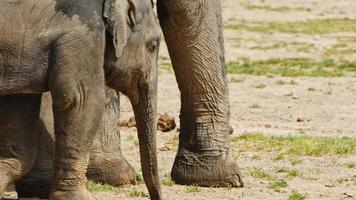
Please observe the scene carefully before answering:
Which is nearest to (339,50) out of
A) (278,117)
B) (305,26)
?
(305,26)

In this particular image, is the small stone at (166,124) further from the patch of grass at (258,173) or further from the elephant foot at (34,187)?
the elephant foot at (34,187)

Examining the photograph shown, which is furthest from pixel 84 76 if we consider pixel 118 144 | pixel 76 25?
pixel 118 144

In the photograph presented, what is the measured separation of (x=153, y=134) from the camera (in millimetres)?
7719

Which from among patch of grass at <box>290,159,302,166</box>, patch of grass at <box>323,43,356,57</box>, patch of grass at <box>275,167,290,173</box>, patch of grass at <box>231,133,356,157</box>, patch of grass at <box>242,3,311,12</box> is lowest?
patch of grass at <box>275,167,290,173</box>

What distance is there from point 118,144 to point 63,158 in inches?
64.1

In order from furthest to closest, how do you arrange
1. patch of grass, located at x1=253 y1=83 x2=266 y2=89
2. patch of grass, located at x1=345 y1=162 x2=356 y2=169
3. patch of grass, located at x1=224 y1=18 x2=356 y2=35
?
patch of grass, located at x1=224 y1=18 x2=356 y2=35, patch of grass, located at x1=253 y1=83 x2=266 y2=89, patch of grass, located at x1=345 y1=162 x2=356 y2=169

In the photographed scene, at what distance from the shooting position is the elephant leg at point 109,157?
8820 millimetres

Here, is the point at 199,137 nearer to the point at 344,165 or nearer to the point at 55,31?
the point at 344,165

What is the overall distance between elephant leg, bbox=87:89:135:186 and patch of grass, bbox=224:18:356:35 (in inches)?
637

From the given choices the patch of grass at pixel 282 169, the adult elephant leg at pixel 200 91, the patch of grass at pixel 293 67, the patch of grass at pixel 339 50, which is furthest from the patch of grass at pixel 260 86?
the adult elephant leg at pixel 200 91

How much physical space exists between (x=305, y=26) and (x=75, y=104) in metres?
19.9

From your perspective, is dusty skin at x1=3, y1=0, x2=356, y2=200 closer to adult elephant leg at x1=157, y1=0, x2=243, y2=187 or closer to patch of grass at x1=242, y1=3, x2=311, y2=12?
adult elephant leg at x1=157, y1=0, x2=243, y2=187

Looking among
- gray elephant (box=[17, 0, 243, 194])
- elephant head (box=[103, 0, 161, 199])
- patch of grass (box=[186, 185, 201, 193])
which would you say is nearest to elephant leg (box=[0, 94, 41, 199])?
elephant head (box=[103, 0, 161, 199])

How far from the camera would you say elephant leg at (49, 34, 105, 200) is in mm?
7125
